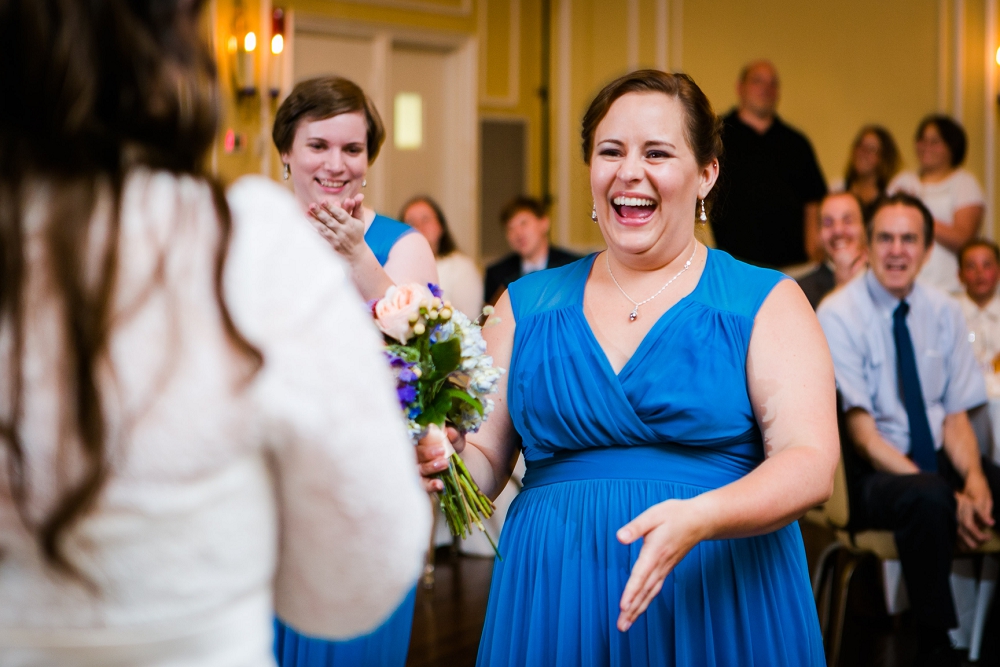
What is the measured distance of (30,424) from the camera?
2.40 ft

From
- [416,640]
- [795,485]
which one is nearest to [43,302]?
[795,485]

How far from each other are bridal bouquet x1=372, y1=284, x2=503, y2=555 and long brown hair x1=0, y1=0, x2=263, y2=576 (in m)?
0.71

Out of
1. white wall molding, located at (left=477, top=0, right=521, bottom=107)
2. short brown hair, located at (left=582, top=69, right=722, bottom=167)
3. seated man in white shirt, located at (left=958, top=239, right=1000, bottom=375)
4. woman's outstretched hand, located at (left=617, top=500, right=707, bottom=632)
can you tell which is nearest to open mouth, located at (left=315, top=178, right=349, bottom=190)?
short brown hair, located at (left=582, top=69, right=722, bottom=167)

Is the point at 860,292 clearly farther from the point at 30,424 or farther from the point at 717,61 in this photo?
the point at 717,61

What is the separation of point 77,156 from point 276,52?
6.29m

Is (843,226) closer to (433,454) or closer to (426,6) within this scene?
(433,454)

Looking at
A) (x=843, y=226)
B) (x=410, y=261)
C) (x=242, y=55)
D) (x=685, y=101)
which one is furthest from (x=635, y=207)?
(x=242, y=55)

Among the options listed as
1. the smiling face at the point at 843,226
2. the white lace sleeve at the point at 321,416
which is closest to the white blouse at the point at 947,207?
the smiling face at the point at 843,226

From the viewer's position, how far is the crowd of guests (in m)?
0.74

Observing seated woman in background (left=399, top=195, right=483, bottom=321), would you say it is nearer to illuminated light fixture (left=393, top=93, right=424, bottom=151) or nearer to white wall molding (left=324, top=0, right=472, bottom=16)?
illuminated light fixture (left=393, top=93, right=424, bottom=151)

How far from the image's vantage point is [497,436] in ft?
6.18

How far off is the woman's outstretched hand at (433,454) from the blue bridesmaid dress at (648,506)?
0.88 ft

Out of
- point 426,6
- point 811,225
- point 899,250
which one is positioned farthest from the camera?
point 426,6

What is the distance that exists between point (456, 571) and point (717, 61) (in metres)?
4.92
